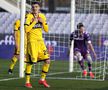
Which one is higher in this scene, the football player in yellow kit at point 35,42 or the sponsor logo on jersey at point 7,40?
the football player in yellow kit at point 35,42

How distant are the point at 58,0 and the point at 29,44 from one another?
171ft

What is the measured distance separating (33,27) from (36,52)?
2.08 ft

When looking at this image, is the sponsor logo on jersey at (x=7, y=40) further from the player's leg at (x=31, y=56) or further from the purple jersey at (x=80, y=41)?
the player's leg at (x=31, y=56)

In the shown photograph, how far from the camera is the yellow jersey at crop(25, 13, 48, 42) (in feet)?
46.0

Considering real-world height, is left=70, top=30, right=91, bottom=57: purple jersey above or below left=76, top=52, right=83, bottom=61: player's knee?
above

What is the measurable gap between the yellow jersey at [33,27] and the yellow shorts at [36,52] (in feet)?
0.51

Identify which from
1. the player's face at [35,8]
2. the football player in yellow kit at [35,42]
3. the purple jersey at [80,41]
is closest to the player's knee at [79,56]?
the purple jersey at [80,41]

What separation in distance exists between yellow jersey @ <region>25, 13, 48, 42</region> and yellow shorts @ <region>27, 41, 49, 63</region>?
0.16 meters

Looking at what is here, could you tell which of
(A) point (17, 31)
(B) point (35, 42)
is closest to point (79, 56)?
(A) point (17, 31)

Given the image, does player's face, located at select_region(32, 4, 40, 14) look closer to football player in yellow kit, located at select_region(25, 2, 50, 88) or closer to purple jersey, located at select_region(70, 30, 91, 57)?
football player in yellow kit, located at select_region(25, 2, 50, 88)

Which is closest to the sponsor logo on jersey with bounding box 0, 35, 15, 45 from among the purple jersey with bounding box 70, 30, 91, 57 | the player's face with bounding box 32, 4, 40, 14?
the purple jersey with bounding box 70, 30, 91, 57

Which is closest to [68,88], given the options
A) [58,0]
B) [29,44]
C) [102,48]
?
[29,44]

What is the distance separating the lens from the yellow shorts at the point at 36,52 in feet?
45.9

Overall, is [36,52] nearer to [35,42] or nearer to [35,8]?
[35,42]
